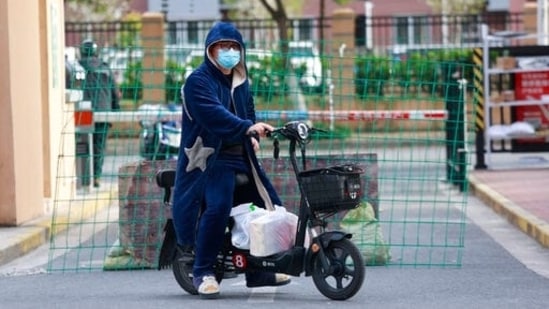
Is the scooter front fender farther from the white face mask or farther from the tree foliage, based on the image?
the tree foliage

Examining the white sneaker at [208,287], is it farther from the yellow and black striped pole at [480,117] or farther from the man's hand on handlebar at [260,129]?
the yellow and black striped pole at [480,117]

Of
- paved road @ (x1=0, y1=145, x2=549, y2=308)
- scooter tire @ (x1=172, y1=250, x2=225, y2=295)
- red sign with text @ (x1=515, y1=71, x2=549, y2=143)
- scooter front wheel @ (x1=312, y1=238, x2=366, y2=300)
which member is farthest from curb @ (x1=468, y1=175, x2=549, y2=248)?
scooter tire @ (x1=172, y1=250, x2=225, y2=295)

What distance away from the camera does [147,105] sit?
1688 cm

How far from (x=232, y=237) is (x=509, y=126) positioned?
1258 centimetres

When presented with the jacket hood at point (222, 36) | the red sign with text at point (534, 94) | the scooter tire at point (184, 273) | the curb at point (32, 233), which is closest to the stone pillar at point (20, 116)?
the curb at point (32, 233)

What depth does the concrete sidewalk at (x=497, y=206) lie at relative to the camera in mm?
13570

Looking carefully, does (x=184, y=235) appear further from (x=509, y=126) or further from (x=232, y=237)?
(x=509, y=126)

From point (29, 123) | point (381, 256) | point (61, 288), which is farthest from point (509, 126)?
point (61, 288)

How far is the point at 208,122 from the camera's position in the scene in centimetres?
941

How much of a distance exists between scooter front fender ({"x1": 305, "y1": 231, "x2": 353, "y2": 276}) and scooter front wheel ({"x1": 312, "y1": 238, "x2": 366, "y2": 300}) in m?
0.02

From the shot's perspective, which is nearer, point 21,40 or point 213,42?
point 213,42

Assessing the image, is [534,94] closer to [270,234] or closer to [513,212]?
[513,212]

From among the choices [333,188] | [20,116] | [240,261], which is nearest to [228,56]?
[333,188]

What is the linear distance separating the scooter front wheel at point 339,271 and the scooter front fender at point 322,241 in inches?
0.8
